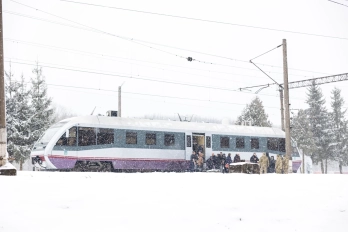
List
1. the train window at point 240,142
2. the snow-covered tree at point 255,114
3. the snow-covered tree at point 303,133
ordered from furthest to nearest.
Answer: the snow-covered tree at point 303,133, the snow-covered tree at point 255,114, the train window at point 240,142

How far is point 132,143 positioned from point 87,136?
114 inches

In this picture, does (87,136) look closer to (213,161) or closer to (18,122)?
(213,161)

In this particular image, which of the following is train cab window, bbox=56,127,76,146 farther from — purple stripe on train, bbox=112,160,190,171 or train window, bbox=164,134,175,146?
train window, bbox=164,134,175,146

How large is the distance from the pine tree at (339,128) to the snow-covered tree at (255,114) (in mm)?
10183

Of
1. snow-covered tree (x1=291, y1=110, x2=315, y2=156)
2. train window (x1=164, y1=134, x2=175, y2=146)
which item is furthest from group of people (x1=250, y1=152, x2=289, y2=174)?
snow-covered tree (x1=291, y1=110, x2=315, y2=156)

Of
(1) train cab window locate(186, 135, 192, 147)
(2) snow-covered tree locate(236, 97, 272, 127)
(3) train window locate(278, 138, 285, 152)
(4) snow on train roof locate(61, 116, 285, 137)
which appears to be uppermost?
(2) snow-covered tree locate(236, 97, 272, 127)

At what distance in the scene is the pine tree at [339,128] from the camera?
5819 cm

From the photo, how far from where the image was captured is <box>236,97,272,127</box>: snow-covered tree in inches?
2115

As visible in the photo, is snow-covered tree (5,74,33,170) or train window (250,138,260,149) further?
snow-covered tree (5,74,33,170)

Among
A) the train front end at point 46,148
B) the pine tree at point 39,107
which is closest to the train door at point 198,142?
the train front end at point 46,148

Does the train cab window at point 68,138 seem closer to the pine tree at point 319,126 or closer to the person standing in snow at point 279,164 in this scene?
the person standing in snow at point 279,164

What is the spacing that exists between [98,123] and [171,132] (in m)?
4.90

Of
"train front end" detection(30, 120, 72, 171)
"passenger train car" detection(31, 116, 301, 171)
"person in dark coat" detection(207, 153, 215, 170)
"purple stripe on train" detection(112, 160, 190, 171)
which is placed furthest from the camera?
"person in dark coat" detection(207, 153, 215, 170)
